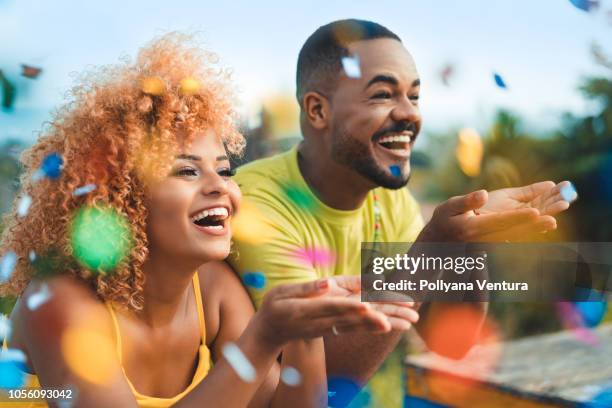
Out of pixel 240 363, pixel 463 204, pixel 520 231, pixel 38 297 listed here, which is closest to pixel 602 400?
pixel 520 231

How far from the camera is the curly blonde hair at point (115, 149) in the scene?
0.93 m

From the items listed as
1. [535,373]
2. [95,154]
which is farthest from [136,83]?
[535,373]

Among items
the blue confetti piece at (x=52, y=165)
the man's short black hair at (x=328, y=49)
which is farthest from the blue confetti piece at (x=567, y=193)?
the blue confetti piece at (x=52, y=165)

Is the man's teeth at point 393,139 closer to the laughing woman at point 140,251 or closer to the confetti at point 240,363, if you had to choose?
the laughing woman at point 140,251

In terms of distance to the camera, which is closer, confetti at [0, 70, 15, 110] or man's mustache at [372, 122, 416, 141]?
confetti at [0, 70, 15, 110]

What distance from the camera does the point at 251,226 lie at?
3.75 ft

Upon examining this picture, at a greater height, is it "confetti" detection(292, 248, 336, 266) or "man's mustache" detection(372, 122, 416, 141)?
"man's mustache" detection(372, 122, 416, 141)

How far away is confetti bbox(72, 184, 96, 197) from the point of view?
923mm

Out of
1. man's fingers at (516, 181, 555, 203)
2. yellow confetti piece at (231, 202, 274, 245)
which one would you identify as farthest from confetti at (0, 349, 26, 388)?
man's fingers at (516, 181, 555, 203)

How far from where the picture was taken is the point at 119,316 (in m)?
0.96

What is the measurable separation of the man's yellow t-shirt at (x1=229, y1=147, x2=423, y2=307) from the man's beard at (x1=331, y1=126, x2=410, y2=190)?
7cm

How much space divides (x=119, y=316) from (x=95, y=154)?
198 millimetres

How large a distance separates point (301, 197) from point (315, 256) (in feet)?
0.31

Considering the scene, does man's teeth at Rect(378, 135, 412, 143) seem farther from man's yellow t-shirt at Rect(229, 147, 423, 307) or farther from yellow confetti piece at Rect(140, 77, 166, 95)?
yellow confetti piece at Rect(140, 77, 166, 95)
